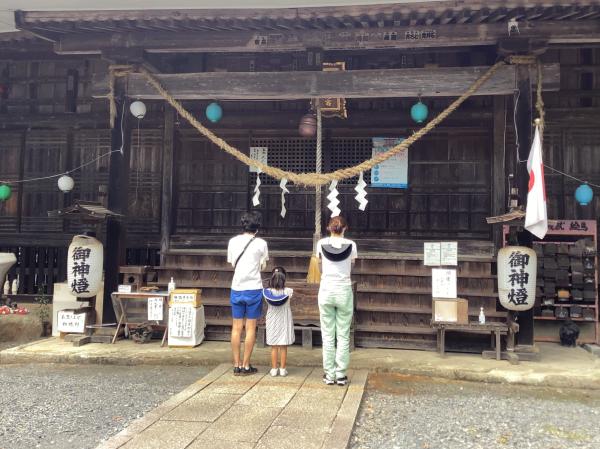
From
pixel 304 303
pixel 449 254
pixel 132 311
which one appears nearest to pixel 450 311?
pixel 449 254

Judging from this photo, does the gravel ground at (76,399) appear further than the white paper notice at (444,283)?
No

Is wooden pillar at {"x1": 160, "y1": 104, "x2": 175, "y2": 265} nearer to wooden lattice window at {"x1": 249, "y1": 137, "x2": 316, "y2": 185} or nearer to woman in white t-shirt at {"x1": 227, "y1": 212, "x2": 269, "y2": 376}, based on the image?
wooden lattice window at {"x1": 249, "y1": 137, "x2": 316, "y2": 185}

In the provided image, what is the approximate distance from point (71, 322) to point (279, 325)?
4363 millimetres

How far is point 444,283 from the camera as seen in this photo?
25.6 ft

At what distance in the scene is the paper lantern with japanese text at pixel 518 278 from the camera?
7164 millimetres

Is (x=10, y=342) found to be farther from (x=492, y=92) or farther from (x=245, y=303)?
(x=492, y=92)

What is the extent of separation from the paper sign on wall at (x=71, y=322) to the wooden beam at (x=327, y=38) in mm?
Result: 4708

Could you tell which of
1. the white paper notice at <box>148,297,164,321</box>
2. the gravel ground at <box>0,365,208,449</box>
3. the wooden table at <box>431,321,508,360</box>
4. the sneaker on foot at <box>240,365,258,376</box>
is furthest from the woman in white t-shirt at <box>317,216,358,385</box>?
the white paper notice at <box>148,297,164,321</box>

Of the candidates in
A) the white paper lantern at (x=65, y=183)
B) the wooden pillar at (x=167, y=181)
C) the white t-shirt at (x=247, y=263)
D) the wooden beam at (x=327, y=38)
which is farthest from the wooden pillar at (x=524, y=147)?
the white paper lantern at (x=65, y=183)

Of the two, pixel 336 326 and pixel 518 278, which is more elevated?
pixel 518 278

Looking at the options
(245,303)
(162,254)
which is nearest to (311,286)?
(245,303)

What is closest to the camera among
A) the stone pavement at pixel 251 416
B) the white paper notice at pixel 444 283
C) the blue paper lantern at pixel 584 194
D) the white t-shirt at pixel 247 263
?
the stone pavement at pixel 251 416

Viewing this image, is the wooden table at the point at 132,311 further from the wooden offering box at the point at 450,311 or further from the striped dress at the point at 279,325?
the wooden offering box at the point at 450,311

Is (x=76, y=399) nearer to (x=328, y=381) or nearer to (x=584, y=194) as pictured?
(x=328, y=381)
